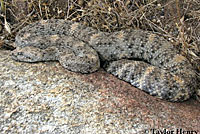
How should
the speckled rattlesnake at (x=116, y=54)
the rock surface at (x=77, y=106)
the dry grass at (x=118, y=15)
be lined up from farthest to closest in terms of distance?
1. the dry grass at (x=118, y=15)
2. the speckled rattlesnake at (x=116, y=54)
3. the rock surface at (x=77, y=106)

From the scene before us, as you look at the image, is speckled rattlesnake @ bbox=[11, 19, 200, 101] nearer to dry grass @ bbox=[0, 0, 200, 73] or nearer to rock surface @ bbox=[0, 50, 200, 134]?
rock surface @ bbox=[0, 50, 200, 134]

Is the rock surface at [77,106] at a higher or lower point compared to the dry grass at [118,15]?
lower

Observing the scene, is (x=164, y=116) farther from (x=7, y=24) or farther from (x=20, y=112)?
(x=7, y=24)

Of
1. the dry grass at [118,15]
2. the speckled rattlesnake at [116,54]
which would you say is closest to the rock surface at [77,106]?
the speckled rattlesnake at [116,54]

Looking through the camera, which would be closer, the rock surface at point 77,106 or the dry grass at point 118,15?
the rock surface at point 77,106

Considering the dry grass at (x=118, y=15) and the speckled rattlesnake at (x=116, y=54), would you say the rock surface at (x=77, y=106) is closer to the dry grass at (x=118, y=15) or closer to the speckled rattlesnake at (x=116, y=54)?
the speckled rattlesnake at (x=116, y=54)

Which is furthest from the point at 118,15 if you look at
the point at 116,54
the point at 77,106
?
the point at 77,106
